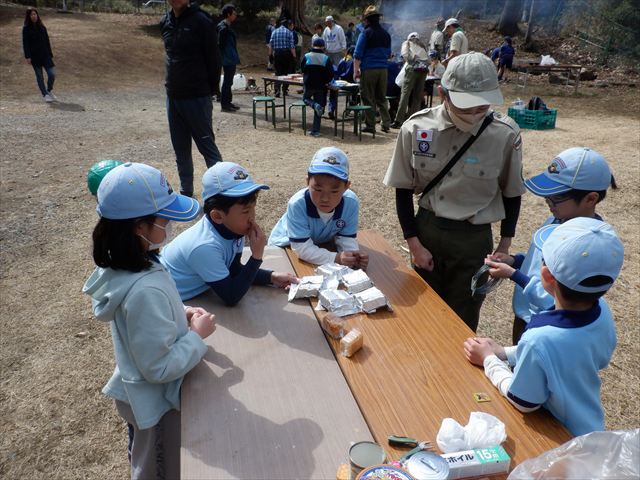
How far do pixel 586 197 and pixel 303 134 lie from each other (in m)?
7.82

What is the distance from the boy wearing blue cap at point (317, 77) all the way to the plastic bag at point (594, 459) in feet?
28.6

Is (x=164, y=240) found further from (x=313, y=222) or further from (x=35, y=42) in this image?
(x=35, y=42)

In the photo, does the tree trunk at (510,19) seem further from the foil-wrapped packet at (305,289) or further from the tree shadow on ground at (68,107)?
the foil-wrapped packet at (305,289)

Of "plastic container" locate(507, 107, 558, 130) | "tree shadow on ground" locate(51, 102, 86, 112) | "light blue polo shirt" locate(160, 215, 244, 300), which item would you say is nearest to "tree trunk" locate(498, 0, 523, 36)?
"plastic container" locate(507, 107, 558, 130)

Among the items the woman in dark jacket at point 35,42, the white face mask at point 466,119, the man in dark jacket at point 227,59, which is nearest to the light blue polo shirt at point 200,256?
the white face mask at point 466,119

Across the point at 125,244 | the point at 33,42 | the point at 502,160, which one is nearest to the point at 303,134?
the point at 33,42

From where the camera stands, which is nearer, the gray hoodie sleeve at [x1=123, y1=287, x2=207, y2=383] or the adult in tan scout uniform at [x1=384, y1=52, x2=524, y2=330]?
the gray hoodie sleeve at [x1=123, y1=287, x2=207, y2=383]

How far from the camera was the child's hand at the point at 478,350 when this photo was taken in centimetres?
184

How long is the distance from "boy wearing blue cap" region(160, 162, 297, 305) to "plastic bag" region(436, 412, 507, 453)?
1.09 metres

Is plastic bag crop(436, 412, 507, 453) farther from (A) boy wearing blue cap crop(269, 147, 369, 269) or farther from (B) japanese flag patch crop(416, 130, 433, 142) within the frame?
(B) japanese flag patch crop(416, 130, 433, 142)

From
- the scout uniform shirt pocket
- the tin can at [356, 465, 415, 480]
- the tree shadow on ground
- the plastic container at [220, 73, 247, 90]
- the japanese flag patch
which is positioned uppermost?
the japanese flag patch

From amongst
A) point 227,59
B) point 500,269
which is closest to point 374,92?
point 227,59

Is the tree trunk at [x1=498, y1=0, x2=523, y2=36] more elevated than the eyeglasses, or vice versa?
the tree trunk at [x1=498, y1=0, x2=523, y2=36]

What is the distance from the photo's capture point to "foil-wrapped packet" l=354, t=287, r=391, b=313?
2.20 meters
